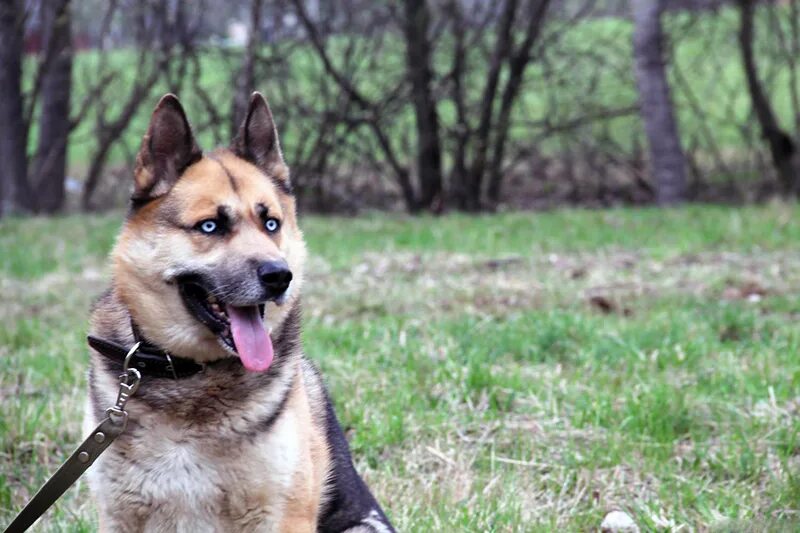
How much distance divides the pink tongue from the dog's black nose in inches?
4.0

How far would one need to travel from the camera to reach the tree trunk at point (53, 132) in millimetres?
14915

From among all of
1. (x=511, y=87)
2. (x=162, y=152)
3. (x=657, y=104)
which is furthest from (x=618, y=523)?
(x=511, y=87)

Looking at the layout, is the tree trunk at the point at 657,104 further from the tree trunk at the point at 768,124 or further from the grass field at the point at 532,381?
the grass field at the point at 532,381

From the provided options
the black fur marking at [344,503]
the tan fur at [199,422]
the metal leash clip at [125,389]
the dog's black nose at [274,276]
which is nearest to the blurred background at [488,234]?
the black fur marking at [344,503]

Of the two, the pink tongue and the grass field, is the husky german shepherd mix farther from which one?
the grass field

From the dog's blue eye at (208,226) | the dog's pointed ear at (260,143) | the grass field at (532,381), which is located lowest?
the grass field at (532,381)

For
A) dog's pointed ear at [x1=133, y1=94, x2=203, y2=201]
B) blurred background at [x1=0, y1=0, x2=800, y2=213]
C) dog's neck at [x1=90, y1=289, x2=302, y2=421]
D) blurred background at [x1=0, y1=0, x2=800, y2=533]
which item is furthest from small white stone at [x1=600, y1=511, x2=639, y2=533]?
blurred background at [x1=0, y1=0, x2=800, y2=213]

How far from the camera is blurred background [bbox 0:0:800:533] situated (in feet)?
14.2

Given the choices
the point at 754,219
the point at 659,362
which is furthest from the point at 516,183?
the point at 659,362

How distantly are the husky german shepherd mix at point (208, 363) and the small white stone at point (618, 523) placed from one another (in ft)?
3.03

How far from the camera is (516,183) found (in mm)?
16328

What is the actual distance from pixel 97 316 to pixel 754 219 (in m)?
8.55

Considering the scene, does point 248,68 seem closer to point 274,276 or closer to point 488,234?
point 488,234

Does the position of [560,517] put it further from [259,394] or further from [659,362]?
[659,362]
